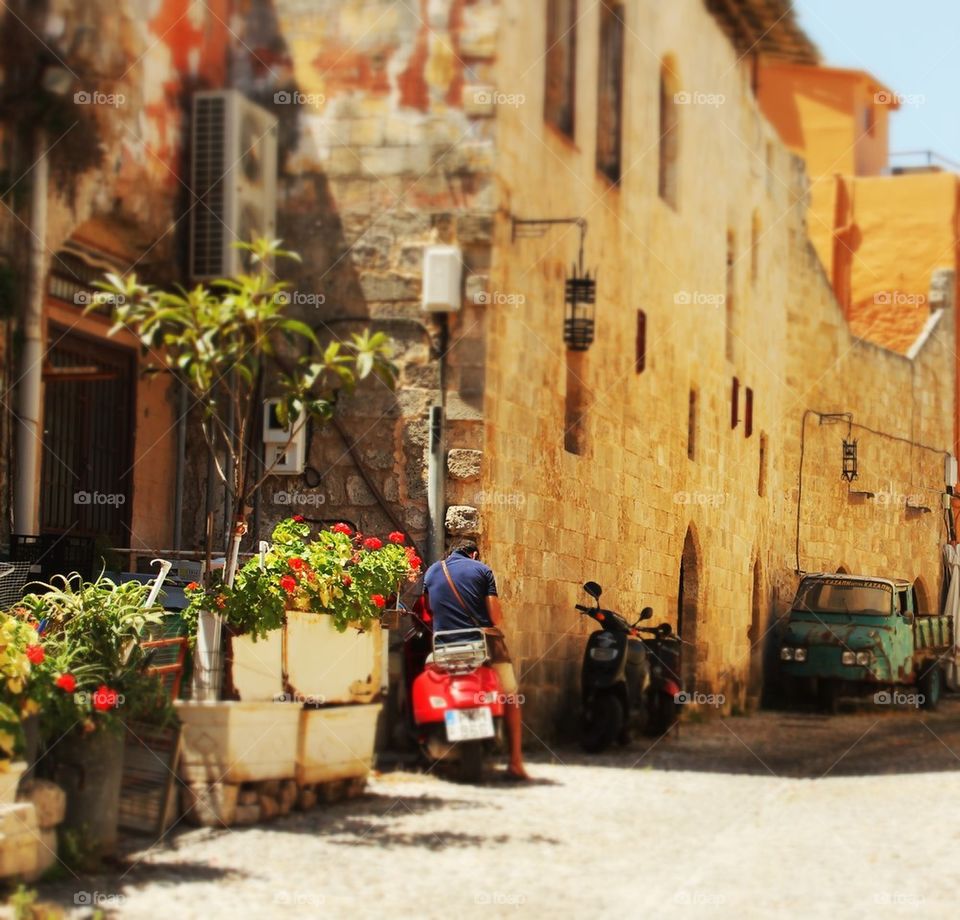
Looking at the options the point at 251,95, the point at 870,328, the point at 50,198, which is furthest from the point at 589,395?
the point at 870,328

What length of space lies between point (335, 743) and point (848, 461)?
693 inches

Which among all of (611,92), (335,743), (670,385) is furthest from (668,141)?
(335,743)

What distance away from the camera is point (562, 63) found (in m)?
14.6

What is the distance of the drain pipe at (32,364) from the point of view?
35.8 feet

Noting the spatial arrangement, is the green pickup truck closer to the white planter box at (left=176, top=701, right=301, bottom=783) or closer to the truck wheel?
the truck wheel

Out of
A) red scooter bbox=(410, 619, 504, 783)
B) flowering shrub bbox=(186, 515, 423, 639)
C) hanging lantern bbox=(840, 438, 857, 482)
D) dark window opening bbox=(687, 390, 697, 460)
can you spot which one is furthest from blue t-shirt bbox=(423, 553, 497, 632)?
hanging lantern bbox=(840, 438, 857, 482)

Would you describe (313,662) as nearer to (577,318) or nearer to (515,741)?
(515,741)

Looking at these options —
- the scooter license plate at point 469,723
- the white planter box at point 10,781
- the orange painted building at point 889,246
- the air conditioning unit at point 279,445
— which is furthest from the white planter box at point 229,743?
the orange painted building at point 889,246

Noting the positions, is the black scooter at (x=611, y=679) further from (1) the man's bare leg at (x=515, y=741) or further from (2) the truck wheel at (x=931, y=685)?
(2) the truck wheel at (x=931, y=685)

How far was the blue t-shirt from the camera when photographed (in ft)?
35.7

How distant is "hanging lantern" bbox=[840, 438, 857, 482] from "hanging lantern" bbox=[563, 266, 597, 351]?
1229 centimetres

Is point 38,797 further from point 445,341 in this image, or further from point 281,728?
point 445,341

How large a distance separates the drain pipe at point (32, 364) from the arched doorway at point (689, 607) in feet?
Result: 29.2

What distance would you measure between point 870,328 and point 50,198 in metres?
21.0
